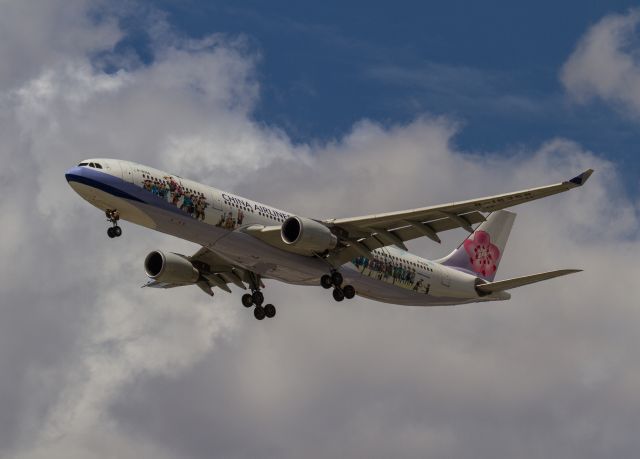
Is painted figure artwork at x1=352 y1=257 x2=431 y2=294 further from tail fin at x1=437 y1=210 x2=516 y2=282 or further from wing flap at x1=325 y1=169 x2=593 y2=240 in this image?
tail fin at x1=437 y1=210 x2=516 y2=282

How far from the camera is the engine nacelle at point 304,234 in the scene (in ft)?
191

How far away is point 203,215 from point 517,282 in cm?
1675

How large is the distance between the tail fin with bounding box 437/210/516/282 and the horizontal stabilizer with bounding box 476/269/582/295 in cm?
310

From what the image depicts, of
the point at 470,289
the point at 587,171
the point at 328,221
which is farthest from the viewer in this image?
the point at 470,289

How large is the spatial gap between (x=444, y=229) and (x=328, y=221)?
5.29 metres

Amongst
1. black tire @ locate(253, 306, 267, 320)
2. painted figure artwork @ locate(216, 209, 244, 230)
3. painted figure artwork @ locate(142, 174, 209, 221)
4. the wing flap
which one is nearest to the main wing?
the wing flap

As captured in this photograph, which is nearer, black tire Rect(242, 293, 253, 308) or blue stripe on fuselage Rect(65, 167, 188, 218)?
blue stripe on fuselage Rect(65, 167, 188, 218)

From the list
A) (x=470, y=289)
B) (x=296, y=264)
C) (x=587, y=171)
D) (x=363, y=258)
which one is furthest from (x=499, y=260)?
(x=587, y=171)

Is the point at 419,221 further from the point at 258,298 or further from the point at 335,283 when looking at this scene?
the point at 258,298

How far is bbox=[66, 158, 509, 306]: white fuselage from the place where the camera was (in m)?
56.7

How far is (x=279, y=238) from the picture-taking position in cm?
5925

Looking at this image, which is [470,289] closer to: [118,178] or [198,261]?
[198,261]

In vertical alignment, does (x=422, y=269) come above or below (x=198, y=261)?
above

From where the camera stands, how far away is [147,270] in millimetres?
67000
